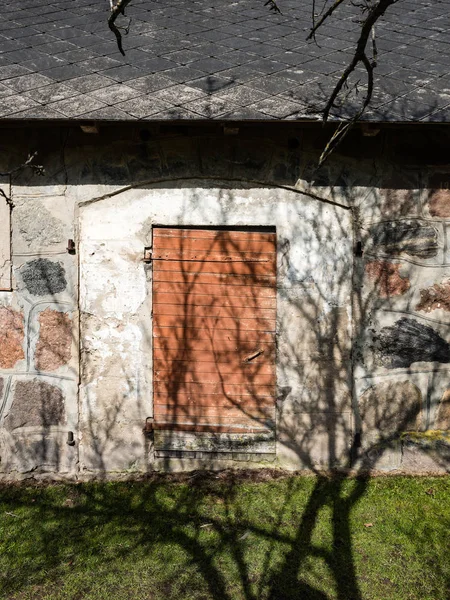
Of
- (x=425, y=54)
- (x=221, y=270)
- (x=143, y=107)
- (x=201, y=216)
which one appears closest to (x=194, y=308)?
(x=221, y=270)

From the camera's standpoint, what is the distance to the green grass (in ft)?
9.83

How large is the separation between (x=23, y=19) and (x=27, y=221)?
2.26m

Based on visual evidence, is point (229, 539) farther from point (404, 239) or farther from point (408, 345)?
point (404, 239)

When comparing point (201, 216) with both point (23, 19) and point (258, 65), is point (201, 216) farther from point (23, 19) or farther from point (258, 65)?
point (23, 19)

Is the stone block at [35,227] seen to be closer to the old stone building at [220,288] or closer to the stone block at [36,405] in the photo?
the old stone building at [220,288]

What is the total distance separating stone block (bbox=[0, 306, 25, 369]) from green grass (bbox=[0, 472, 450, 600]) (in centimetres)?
91

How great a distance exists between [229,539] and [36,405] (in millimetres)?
1719

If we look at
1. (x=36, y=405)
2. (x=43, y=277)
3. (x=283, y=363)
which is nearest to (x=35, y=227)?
(x=43, y=277)

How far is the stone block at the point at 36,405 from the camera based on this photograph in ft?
13.5

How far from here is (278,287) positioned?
13.3ft

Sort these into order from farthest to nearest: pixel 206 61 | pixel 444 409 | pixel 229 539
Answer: pixel 206 61, pixel 444 409, pixel 229 539

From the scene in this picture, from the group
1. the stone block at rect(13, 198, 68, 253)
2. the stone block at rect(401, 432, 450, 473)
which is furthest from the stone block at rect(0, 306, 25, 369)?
the stone block at rect(401, 432, 450, 473)

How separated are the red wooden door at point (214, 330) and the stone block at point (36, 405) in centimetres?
72

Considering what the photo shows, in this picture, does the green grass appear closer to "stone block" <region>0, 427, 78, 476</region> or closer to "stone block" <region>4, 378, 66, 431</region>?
"stone block" <region>0, 427, 78, 476</region>
